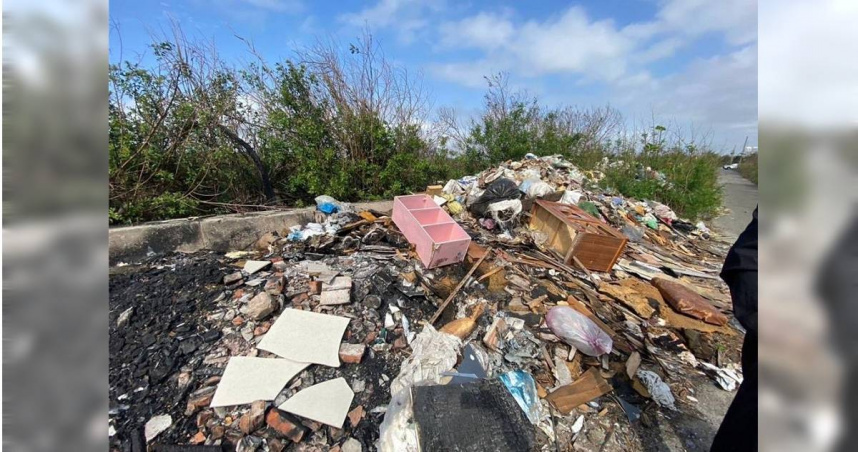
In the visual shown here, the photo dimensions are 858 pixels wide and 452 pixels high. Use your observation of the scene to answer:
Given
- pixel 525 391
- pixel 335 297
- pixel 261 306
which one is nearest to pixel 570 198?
pixel 525 391

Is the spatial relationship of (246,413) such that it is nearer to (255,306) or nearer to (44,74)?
(255,306)

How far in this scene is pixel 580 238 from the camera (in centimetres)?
441

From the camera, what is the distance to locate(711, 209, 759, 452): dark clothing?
3.83 ft

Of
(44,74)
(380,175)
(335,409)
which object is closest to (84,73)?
(44,74)

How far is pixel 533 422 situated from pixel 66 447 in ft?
7.85

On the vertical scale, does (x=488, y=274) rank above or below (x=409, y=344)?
above

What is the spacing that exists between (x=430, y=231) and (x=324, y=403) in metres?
2.67

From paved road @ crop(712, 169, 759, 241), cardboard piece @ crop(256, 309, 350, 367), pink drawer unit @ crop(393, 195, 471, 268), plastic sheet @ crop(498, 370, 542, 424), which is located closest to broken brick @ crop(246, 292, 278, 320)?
cardboard piece @ crop(256, 309, 350, 367)

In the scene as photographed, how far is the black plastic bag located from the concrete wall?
9.32 ft

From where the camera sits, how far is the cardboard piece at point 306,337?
2.50 metres

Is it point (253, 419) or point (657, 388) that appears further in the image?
point (657, 388)

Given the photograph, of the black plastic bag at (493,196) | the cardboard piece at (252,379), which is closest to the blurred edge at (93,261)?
the cardboard piece at (252,379)

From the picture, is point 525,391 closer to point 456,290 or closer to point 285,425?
Answer: point 456,290

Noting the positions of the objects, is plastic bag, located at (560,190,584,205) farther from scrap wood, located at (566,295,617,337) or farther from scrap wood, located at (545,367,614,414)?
Answer: scrap wood, located at (545,367,614,414)
